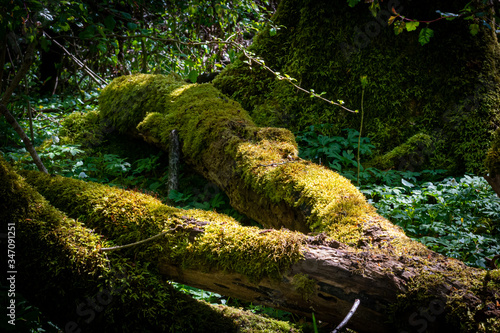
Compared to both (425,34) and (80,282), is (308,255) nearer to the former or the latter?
(80,282)

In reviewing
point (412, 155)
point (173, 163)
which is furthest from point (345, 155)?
point (173, 163)

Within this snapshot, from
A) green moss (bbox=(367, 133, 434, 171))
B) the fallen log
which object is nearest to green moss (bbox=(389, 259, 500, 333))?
the fallen log

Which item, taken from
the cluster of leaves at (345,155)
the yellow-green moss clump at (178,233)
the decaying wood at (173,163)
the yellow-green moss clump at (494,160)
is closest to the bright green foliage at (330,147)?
the cluster of leaves at (345,155)

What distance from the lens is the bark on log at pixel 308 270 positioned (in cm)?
156

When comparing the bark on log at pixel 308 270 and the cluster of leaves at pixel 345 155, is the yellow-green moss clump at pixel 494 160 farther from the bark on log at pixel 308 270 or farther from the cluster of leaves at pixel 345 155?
the cluster of leaves at pixel 345 155

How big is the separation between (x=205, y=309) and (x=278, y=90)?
3950mm

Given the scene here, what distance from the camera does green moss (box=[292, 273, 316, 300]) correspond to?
5.58ft

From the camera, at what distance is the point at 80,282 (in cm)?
168

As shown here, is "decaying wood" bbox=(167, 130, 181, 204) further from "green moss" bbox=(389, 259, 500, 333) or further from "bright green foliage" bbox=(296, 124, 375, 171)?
"green moss" bbox=(389, 259, 500, 333)

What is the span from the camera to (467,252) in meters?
2.56

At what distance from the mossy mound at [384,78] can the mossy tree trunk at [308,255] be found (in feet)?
7.38

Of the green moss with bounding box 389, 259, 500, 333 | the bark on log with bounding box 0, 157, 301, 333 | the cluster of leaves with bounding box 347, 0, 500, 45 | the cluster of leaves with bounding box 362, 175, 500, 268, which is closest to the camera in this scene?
the green moss with bounding box 389, 259, 500, 333

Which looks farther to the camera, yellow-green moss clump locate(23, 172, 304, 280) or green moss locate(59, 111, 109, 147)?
green moss locate(59, 111, 109, 147)

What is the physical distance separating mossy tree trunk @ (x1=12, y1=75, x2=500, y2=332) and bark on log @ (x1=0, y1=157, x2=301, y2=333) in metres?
0.15
